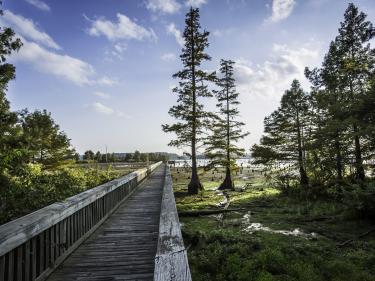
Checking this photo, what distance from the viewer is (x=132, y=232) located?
674cm

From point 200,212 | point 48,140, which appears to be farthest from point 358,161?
point 48,140

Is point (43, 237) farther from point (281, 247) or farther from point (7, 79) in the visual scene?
point (7, 79)

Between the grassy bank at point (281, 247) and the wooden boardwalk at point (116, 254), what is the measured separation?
1.85 m

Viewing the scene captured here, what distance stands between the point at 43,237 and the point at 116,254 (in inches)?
56.3

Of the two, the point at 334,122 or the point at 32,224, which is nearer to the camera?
the point at 32,224

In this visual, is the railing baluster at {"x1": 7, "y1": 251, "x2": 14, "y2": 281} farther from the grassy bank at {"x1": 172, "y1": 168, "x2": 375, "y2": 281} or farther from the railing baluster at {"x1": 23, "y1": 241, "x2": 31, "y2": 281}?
the grassy bank at {"x1": 172, "y1": 168, "x2": 375, "y2": 281}

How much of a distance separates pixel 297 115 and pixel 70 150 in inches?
1179

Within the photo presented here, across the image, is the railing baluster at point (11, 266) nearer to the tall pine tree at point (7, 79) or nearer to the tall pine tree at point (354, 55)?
the tall pine tree at point (7, 79)

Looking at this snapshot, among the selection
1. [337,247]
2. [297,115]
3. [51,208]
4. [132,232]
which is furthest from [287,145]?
[51,208]

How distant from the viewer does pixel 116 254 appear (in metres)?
5.18

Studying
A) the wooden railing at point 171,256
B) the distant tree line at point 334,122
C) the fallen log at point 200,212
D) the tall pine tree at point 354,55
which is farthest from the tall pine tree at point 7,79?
the tall pine tree at point 354,55

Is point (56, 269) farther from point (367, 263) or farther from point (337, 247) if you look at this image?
point (337, 247)

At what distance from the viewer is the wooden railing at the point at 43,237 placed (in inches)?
129

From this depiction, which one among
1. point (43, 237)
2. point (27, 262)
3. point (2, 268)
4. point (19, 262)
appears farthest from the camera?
point (43, 237)
